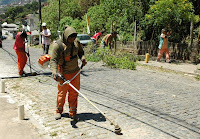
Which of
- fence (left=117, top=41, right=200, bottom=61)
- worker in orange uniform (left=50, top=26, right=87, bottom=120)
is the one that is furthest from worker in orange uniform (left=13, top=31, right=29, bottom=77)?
fence (left=117, top=41, right=200, bottom=61)

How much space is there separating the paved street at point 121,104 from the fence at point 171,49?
148 inches

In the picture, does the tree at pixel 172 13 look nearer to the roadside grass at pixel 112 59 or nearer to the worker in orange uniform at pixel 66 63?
the roadside grass at pixel 112 59

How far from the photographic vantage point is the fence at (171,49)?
1299 centimetres

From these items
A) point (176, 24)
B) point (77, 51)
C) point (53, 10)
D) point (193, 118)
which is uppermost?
point (53, 10)

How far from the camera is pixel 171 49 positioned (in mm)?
13789

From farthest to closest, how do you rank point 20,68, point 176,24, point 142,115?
point 176,24, point 20,68, point 142,115

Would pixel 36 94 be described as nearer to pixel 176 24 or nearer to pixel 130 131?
pixel 130 131

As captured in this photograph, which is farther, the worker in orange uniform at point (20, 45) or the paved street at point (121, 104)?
the worker in orange uniform at point (20, 45)

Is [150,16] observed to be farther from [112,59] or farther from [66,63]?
[66,63]

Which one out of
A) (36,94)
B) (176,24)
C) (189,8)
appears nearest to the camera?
(36,94)

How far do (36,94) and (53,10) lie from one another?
28105mm

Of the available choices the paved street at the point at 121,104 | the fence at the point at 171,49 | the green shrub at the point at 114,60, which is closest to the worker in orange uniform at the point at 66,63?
the paved street at the point at 121,104

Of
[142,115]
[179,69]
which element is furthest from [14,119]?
[179,69]

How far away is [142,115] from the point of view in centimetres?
526
